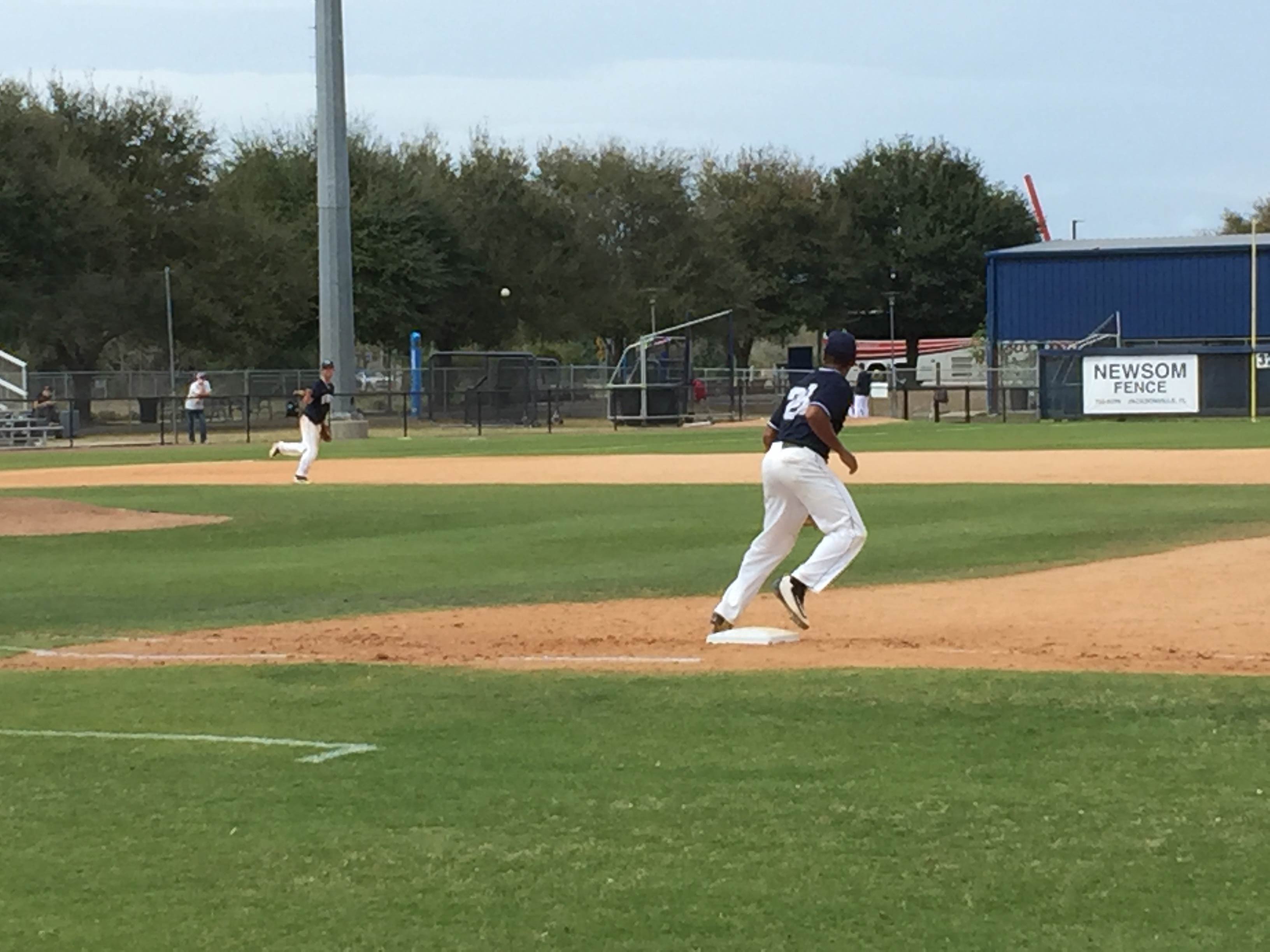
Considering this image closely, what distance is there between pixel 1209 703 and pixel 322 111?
40.6 m

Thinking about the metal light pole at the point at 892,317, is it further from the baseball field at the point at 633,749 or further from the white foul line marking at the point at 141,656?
the white foul line marking at the point at 141,656

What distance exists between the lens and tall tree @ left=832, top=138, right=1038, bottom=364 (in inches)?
3440

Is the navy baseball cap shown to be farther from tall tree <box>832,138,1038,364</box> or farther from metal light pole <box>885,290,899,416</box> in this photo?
tall tree <box>832,138,1038,364</box>

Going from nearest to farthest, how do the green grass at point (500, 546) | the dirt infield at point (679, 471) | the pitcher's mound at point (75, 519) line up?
the green grass at point (500, 546) < the pitcher's mound at point (75, 519) < the dirt infield at point (679, 471)

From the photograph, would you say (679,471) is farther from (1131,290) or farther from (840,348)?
(1131,290)

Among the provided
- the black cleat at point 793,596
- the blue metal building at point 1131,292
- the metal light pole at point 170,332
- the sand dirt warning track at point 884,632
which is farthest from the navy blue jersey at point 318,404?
the blue metal building at point 1131,292

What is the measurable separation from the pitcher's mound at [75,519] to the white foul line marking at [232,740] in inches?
507

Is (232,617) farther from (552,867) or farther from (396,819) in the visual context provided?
(552,867)

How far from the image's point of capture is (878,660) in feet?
34.2

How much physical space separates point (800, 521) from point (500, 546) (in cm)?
814

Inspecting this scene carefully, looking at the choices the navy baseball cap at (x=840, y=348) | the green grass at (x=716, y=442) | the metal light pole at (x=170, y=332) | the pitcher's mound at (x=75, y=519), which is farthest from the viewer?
the metal light pole at (x=170, y=332)

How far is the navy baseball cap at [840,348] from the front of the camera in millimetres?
10898

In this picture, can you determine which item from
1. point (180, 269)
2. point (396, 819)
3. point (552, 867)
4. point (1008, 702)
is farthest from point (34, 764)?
point (180, 269)

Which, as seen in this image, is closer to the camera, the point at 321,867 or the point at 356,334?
the point at 321,867
